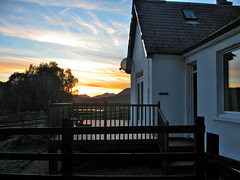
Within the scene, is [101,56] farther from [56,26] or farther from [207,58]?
[207,58]

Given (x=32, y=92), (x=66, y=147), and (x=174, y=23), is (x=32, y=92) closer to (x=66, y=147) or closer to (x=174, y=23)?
(x=174, y=23)

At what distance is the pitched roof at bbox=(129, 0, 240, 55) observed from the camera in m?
7.67

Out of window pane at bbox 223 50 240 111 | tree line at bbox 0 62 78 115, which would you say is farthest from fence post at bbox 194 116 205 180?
tree line at bbox 0 62 78 115

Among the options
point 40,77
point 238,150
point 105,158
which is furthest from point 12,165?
point 40,77

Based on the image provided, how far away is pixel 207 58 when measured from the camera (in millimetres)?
5797

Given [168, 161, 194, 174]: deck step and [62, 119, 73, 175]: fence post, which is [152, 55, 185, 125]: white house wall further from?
[62, 119, 73, 175]: fence post

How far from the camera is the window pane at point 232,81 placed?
466 centimetres

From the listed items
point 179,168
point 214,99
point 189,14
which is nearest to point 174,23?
point 189,14

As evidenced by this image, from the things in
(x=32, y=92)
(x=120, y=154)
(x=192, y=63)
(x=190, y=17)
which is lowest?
(x=120, y=154)

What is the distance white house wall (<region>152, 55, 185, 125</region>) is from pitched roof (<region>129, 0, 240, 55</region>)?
1.28ft

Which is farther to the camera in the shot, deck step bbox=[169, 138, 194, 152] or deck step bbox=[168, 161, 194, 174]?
deck step bbox=[169, 138, 194, 152]

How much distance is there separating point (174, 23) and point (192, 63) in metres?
2.68

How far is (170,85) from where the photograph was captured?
747cm

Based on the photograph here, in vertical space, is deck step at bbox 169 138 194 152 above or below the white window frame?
below
